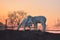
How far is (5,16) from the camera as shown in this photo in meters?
2.88

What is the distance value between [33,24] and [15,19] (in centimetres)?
57

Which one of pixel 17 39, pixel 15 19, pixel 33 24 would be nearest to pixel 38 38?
pixel 17 39

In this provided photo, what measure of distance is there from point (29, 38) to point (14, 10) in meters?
1.24

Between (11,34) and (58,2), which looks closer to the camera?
(11,34)

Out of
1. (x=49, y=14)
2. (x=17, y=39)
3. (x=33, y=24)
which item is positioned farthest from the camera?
(x=49, y=14)

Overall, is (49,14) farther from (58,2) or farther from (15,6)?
(15,6)

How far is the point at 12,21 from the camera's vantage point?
2.78 metres

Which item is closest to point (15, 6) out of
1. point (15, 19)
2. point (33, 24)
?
point (15, 19)

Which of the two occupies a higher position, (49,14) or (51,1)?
(51,1)

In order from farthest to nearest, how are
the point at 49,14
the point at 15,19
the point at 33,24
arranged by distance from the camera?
1. the point at 49,14
2. the point at 15,19
3. the point at 33,24

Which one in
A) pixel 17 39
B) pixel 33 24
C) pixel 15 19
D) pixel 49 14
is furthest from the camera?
pixel 49 14

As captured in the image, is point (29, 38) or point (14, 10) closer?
point (29, 38)

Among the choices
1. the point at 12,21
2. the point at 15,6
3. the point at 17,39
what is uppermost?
the point at 15,6

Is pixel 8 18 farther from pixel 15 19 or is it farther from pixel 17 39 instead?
pixel 17 39
